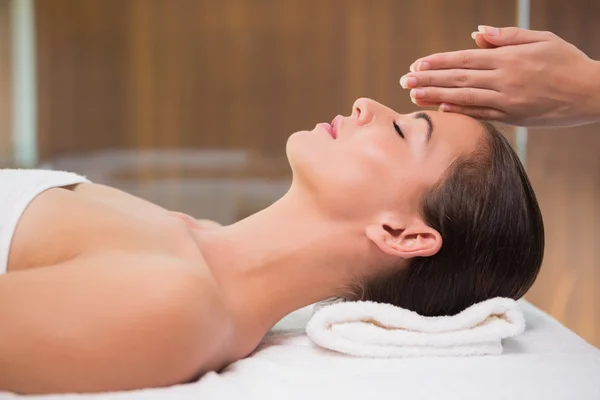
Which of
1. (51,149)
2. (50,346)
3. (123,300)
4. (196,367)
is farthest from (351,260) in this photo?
(51,149)

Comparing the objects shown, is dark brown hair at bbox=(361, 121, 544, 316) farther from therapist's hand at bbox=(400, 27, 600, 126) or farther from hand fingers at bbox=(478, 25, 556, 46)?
hand fingers at bbox=(478, 25, 556, 46)

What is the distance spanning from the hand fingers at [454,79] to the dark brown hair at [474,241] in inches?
5.9

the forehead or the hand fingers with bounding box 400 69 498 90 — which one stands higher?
the hand fingers with bounding box 400 69 498 90

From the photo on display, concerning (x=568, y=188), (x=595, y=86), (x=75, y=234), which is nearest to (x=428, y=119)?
(x=595, y=86)

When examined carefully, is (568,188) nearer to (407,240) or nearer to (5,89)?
(407,240)

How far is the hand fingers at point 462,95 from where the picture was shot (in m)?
1.58

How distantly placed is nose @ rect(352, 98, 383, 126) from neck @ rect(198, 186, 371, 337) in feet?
0.66

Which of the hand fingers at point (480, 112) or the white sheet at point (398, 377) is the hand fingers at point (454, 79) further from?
the white sheet at point (398, 377)

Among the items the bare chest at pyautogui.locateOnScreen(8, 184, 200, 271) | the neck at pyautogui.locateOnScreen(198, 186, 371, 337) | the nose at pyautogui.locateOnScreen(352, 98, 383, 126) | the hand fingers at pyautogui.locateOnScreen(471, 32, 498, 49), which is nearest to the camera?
the bare chest at pyautogui.locateOnScreen(8, 184, 200, 271)

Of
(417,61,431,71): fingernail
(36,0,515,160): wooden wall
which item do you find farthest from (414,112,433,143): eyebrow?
(36,0,515,160): wooden wall

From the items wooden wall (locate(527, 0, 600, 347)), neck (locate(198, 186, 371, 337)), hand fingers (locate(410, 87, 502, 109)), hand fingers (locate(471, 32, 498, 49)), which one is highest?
hand fingers (locate(471, 32, 498, 49))

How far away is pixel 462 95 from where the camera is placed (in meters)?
1.58

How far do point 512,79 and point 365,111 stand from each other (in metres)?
0.32

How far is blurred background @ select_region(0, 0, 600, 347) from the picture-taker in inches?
134
